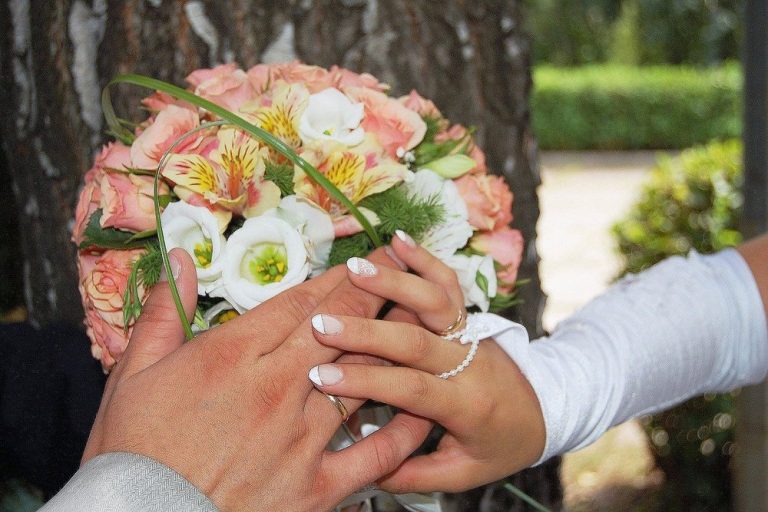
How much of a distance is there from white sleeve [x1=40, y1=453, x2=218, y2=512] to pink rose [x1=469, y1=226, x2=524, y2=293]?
60 centimetres

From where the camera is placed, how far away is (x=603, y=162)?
1700cm

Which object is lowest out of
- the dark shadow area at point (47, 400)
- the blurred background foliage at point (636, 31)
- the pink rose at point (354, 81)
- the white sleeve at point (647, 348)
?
the blurred background foliage at point (636, 31)

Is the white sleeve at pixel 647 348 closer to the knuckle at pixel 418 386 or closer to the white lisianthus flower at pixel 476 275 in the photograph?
the white lisianthus flower at pixel 476 275

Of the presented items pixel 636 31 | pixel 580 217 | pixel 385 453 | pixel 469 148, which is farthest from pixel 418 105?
pixel 636 31

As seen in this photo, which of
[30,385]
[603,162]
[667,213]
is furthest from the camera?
[603,162]

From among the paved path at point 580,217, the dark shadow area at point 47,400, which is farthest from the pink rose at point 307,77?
the paved path at point 580,217

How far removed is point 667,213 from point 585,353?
352 cm

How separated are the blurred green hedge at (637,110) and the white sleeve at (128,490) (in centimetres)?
1721

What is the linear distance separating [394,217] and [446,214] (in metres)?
0.09

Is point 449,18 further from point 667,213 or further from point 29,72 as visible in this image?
point 667,213

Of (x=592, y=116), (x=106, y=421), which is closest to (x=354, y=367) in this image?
(x=106, y=421)

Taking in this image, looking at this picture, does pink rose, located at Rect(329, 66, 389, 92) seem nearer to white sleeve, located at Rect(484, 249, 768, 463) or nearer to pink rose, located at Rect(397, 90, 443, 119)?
pink rose, located at Rect(397, 90, 443, 119)

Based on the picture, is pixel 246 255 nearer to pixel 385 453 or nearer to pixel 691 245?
pixel 385 453

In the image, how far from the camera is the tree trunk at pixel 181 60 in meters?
1.56
